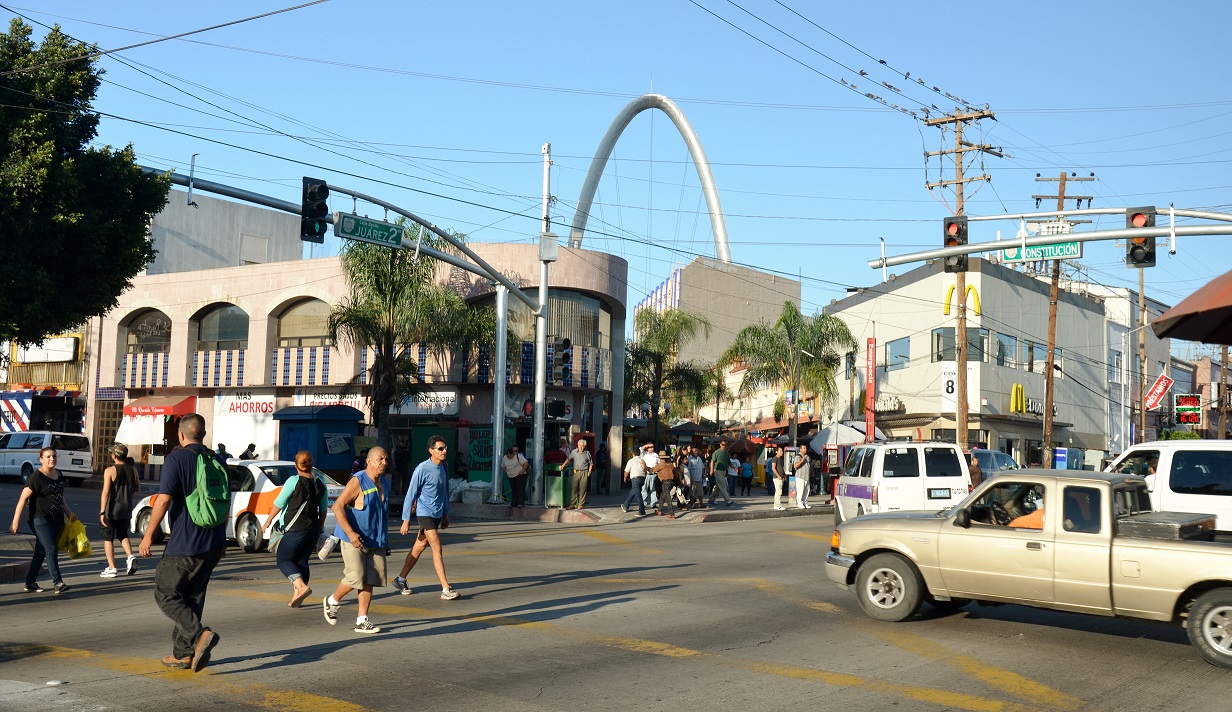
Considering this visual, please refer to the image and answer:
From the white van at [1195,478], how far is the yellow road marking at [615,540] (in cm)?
751

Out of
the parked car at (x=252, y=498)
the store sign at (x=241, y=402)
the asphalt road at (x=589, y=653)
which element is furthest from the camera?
the store sign at (x=241, y=402)

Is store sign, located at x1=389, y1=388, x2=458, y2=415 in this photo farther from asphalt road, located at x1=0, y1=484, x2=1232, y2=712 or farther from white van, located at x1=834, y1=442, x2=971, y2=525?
asphalt road, located at x1=0, y1=484, x2=1232, y2=712

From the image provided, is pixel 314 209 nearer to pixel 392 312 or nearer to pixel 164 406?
pixel 392 312

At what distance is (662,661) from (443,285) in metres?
28.1

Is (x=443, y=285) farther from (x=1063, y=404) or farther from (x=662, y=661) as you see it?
(x=1063, y=404)

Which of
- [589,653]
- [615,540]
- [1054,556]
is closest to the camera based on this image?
[589,653]

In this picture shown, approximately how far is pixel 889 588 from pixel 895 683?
274 centimetres

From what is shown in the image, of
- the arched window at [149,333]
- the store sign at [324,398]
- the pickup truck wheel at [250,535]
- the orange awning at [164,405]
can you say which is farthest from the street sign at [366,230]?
the arched window at [149,333]

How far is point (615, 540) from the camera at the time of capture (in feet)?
68.5

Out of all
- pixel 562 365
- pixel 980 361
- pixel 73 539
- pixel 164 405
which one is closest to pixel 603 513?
pixel 562 365

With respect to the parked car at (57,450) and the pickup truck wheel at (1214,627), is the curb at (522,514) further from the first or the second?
the pickup truck wheel at (1214,627)

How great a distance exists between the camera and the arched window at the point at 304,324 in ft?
129

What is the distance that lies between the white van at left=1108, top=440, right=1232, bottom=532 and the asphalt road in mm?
4077

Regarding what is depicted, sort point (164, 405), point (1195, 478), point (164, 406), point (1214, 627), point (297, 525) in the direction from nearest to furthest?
1. point (1214, 627)
2. point (297, 525)
3. point (1195, 478)
4. point (164, 406)
5. point (164, 405)
